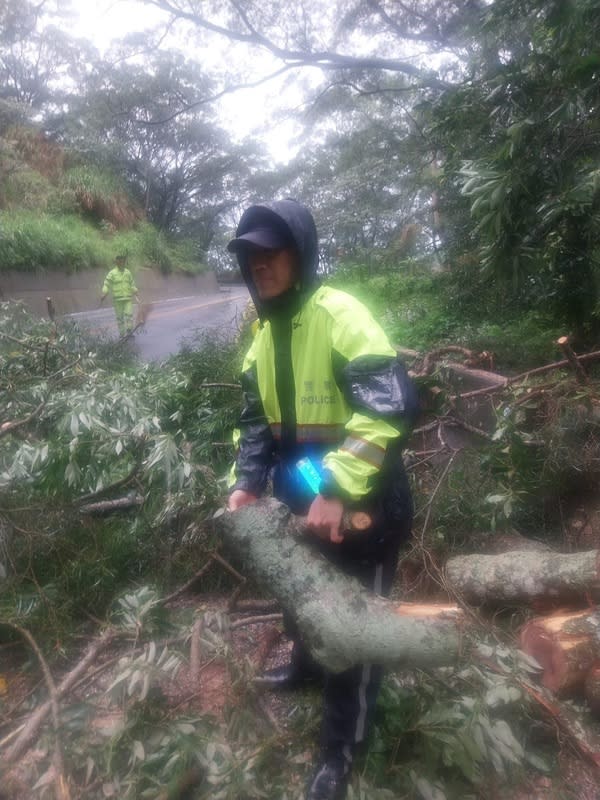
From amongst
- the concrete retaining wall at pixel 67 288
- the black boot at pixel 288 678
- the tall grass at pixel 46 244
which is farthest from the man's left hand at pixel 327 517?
the tall grass at pixel 46 244

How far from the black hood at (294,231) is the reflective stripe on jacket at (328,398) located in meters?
0.04

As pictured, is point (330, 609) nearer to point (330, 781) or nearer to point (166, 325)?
point (330, 781)

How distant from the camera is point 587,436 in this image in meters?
3.18

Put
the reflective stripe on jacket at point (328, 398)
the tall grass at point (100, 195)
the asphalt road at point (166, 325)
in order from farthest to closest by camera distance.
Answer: the tall grass at point (100, 195) → the asphalt road at point (166, 325) → the reflective stripe on jacket at point (328, 398)

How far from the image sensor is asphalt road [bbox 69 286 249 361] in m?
7.76

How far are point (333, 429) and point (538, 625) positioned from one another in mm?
1356

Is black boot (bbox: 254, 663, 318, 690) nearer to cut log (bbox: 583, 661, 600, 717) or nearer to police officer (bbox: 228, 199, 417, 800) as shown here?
police officer (bbox: 228, 199, 417, 800)

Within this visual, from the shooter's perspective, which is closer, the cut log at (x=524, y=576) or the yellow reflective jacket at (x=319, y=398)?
the yellow reflective jacket at (x=319, y=398)

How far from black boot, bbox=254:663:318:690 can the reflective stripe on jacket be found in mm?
866

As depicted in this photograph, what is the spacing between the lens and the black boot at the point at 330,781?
181cm

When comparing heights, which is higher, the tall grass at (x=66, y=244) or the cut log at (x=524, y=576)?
the tall grass at (x=66, y=244)

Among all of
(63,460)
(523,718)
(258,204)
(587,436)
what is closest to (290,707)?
(523,718)

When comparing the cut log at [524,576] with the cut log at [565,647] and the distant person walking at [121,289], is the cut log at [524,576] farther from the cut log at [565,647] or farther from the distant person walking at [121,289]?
the distant person walking at [121,289]

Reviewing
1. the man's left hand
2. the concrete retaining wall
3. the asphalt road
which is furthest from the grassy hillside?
the man's left hand
